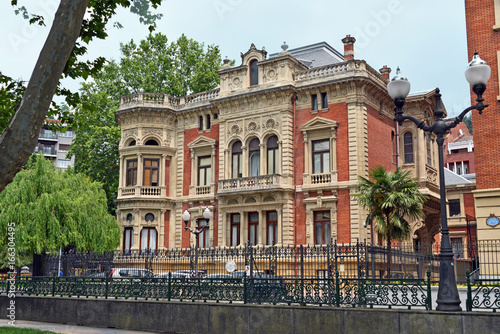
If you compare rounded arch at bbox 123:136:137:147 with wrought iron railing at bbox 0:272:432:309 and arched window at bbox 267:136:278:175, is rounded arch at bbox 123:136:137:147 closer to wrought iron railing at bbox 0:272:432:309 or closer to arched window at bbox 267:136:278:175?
arched window at bbox 267:136:278:175

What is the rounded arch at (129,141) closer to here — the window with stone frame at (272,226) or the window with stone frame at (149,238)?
the window with stone frame at (149,238)

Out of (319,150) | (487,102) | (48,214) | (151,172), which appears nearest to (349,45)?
(319,150)

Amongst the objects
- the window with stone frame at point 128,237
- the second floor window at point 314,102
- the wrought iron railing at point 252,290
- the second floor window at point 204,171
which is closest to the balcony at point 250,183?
the second floor window at point 204,171

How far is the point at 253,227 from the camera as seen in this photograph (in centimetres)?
3409

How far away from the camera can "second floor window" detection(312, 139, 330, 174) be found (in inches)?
1288

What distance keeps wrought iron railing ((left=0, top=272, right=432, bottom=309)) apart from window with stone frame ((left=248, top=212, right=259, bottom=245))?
50.2 feet

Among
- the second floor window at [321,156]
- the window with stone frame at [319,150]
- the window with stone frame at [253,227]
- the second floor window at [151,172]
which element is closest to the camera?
the window with stone frame at [319,150]

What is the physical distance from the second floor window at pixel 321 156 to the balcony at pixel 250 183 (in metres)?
2.45

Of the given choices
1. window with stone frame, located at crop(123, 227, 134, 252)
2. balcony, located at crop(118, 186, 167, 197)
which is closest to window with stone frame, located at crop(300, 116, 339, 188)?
balcony, located at crop(118, 186, 167, 197)

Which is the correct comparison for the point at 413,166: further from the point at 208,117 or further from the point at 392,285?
the point at 392,285

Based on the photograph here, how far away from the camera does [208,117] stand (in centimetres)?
3778

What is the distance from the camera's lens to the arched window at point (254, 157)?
114 ft

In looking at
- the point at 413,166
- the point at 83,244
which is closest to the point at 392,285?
the point at 83,244

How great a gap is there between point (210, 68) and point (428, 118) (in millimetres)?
18545
